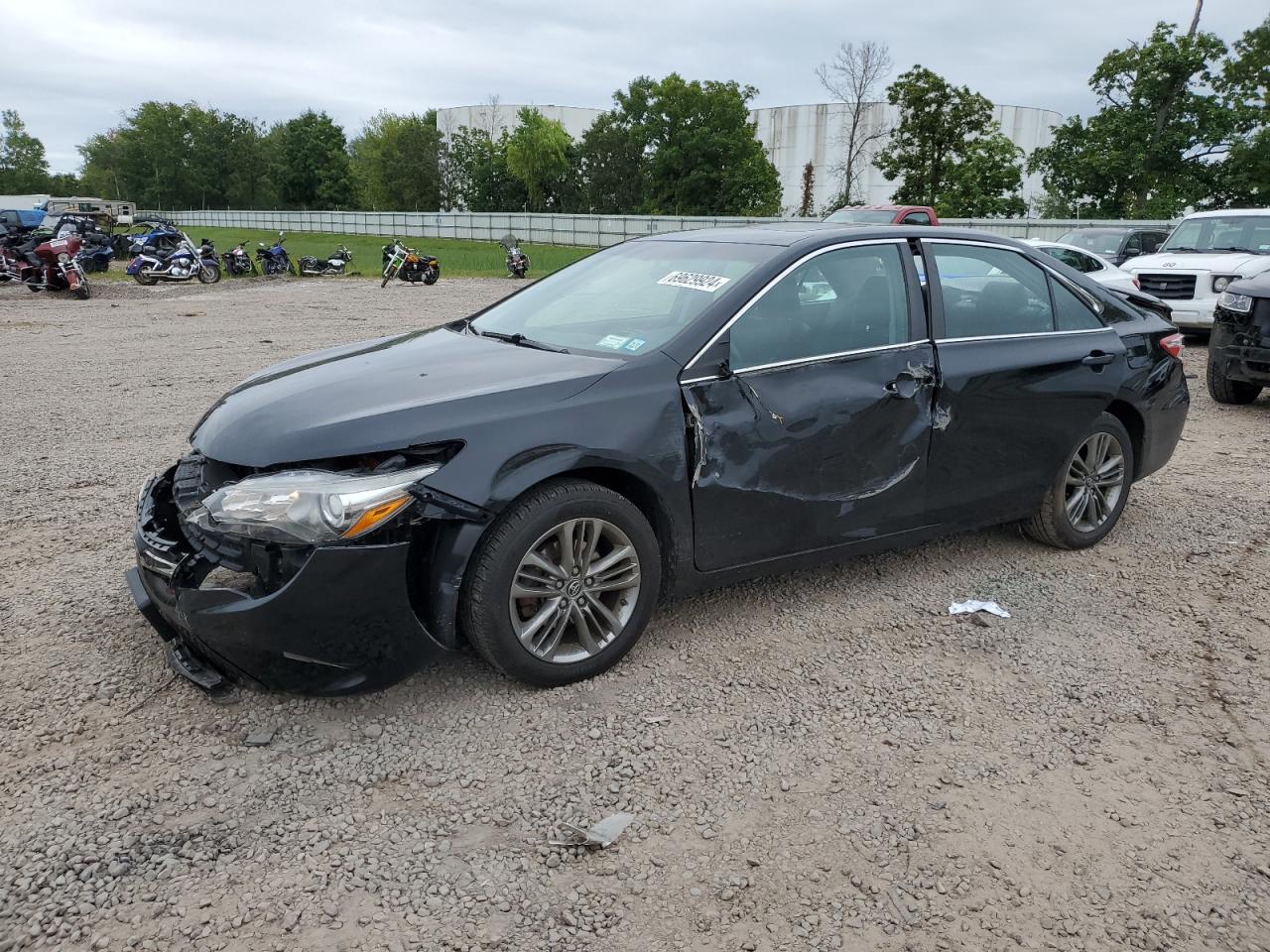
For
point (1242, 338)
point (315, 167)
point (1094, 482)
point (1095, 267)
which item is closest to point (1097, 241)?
point (1095, 267)

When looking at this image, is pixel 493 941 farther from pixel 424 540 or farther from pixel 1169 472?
pixel 1169 472

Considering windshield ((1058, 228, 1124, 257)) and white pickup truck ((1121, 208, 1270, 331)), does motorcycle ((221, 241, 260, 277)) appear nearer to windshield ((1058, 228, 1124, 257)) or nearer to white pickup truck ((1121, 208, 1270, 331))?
windshield ((1058, 228, 1124, 257))

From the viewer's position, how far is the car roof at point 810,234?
4152 mm

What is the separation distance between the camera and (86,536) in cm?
499

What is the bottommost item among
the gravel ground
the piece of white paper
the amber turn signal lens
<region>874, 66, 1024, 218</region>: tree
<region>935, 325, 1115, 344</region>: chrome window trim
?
the gravel ground

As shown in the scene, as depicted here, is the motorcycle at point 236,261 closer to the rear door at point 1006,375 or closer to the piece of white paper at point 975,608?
the rear door at point 1006,375

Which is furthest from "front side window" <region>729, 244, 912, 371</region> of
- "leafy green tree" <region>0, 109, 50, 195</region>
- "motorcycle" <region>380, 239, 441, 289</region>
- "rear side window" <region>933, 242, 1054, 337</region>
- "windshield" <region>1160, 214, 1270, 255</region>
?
"leafy green tree" <region>0, 109, 50, 195</region>

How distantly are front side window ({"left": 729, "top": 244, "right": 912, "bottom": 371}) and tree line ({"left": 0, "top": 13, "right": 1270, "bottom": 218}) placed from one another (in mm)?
40956

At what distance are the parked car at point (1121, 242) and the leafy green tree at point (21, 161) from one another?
414 feet

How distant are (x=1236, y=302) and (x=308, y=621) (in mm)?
8353

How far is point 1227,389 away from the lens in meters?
9.12

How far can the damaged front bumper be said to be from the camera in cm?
294

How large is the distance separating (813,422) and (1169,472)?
421 cm

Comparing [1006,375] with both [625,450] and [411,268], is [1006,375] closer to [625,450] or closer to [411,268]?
[625,450]
